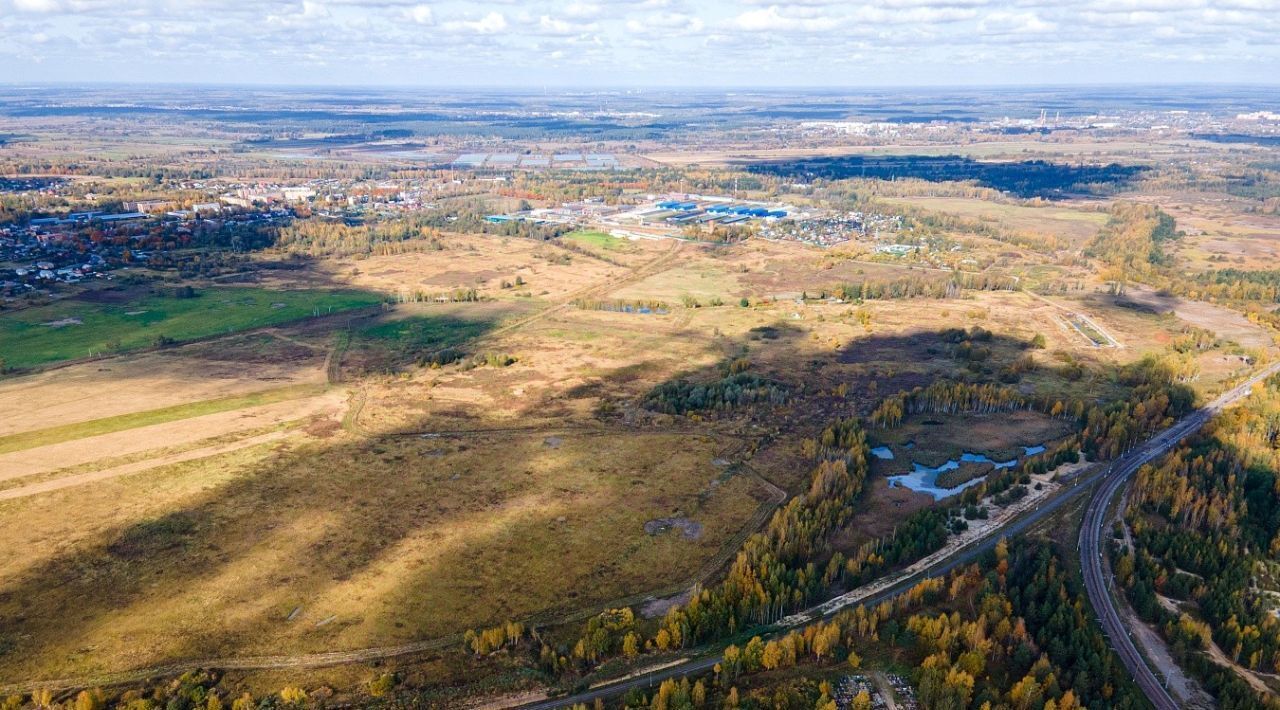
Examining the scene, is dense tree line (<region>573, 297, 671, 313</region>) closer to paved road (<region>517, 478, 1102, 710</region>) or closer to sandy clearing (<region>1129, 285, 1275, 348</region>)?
paved road (<region>517, 478, 1102, 710</region>)

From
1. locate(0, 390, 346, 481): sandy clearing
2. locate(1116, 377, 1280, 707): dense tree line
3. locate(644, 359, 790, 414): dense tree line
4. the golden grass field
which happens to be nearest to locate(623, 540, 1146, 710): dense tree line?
locate(1116, 377, 1280, 707): dense tree line

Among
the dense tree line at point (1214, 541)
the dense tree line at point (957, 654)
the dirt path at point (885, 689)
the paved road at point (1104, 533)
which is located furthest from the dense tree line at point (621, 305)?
the dirt path at point (885, 689)

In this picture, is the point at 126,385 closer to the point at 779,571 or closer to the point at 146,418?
the point at 146,418

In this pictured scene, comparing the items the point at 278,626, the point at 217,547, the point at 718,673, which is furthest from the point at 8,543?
the point at 718,673

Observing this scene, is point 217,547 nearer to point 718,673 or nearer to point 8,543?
point 8,543

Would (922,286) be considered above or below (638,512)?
above

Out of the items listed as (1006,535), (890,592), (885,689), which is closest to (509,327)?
(1006,535)

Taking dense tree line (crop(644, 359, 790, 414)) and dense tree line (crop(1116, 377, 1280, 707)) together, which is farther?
dense tree line (crop(644, 359, 790, 414))
